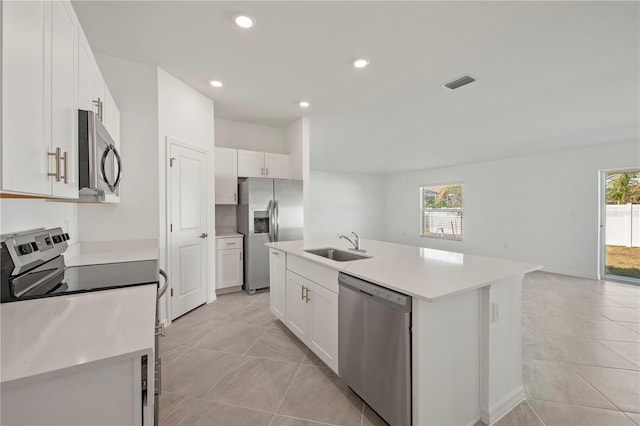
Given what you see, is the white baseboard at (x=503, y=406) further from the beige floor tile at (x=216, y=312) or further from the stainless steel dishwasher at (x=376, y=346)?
the beige floor tile at (x=216, y=312)

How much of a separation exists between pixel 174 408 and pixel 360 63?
3.14 metres

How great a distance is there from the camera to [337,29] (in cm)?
204

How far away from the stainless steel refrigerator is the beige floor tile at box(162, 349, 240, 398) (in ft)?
5.35

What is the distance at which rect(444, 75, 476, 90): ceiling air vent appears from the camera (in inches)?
108

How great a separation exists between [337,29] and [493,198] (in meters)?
6.12

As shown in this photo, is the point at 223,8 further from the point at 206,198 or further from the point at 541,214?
the point at 541,214

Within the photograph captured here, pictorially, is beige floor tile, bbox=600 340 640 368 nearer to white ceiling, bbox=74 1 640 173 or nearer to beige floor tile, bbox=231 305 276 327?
white ceiling, bbox=74 1 640 173

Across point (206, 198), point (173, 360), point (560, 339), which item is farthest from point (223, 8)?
point (560, 339)

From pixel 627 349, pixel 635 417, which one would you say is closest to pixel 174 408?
pixel 635 417

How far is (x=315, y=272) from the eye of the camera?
2104mm

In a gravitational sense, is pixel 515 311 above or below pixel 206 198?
below

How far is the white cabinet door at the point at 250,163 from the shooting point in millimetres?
4102

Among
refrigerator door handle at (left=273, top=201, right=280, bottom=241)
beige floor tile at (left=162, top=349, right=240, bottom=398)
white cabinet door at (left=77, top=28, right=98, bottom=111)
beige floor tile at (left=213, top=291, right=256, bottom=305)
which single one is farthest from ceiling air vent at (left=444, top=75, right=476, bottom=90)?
beige floor tile at (left=213, top=291, right=256, bottom=305)

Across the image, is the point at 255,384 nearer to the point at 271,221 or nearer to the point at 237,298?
the point at 237,298
